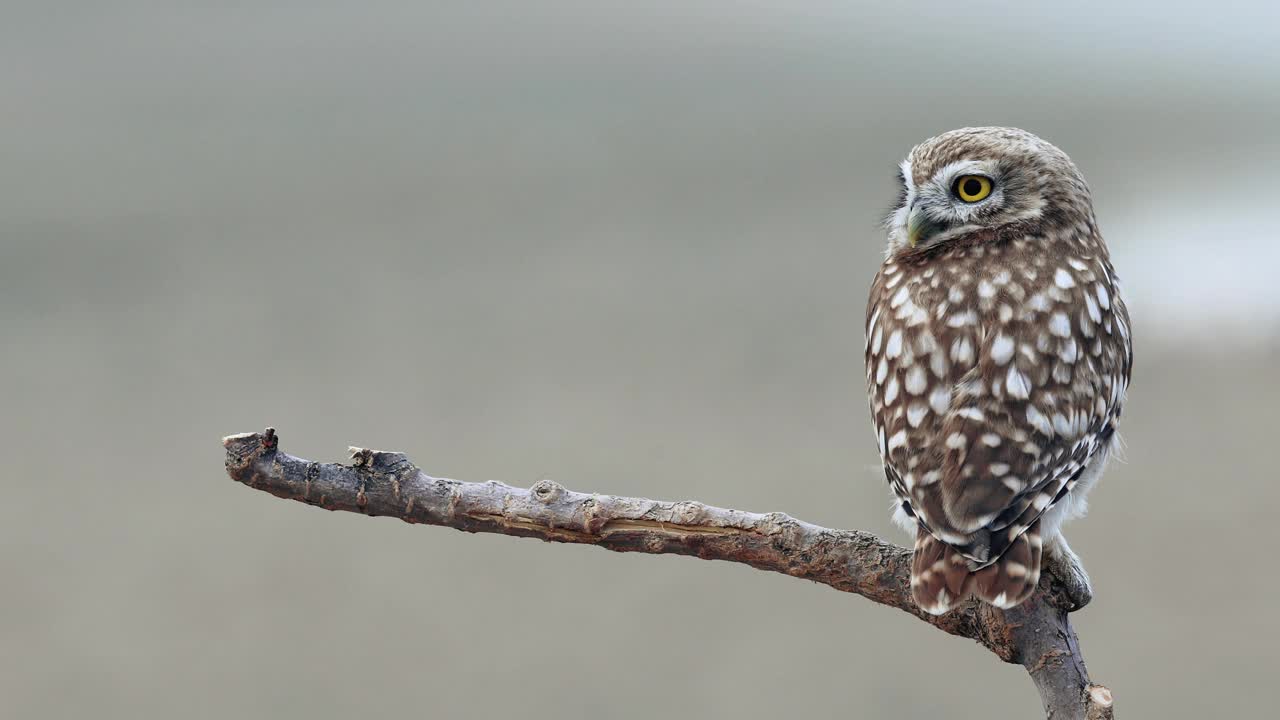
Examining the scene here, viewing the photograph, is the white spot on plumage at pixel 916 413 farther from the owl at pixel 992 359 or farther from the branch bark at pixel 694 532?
the branch bark at pixel 694 532

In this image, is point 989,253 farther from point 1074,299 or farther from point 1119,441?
point 1119,441

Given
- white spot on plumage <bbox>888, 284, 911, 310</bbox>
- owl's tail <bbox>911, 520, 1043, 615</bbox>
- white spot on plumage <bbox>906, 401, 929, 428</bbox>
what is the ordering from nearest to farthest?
owl's tail <bbox>911, 520, 1043, 615</bbox> < white spot on plumage <bbox>906, 401, 929, 428</bbox> < white spot on plumage <bbox>888, 284, 911, 310</bbox>

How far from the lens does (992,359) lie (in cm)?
125

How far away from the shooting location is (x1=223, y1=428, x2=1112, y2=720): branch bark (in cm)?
125

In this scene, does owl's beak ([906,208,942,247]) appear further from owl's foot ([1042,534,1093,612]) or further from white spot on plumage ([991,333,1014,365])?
owl's foot ([1042,534,1093,612])

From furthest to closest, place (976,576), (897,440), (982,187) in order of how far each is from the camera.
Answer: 1. (982,187)
2. (897,440)
3. (976,576)

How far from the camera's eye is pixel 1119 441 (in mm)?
1434

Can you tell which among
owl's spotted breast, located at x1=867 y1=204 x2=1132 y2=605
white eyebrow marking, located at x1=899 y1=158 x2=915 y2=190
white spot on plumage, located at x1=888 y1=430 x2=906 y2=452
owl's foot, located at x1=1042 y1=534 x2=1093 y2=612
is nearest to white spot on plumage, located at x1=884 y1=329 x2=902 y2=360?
owl's spotted breast, located at x1=867 y1=204 x2=1132 y2=605

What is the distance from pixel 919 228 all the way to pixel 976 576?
1.55 ft

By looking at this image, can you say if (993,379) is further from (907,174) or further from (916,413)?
(907,174)

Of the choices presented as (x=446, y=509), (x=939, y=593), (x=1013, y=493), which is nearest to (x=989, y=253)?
(x=1013, y=493)

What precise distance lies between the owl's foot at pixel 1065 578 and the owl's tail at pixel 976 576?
0.60ft

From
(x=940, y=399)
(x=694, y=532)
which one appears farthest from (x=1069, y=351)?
(x=694, y=532)

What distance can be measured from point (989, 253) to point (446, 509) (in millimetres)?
754
